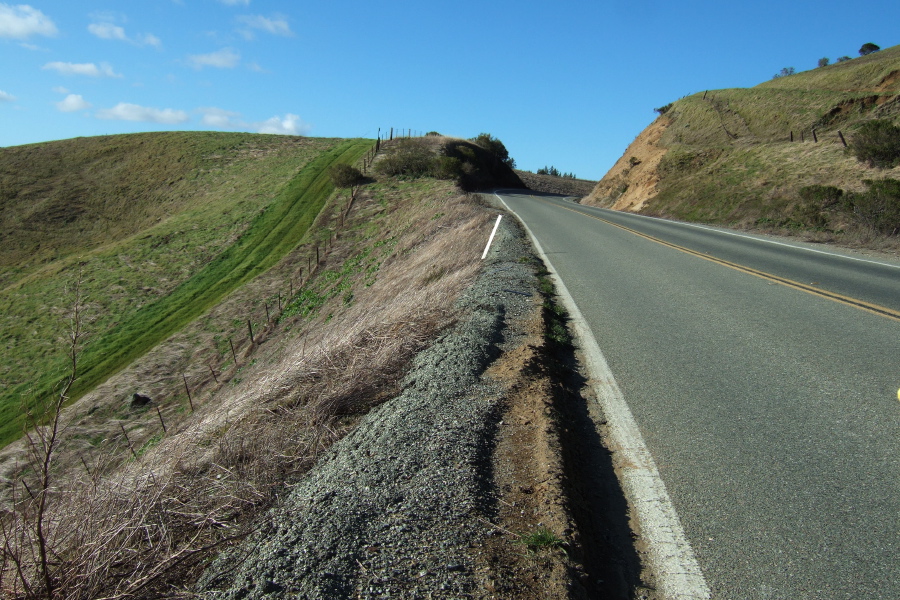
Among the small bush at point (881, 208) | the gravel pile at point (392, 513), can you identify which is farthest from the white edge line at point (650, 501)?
the small bush at point (881, 208)

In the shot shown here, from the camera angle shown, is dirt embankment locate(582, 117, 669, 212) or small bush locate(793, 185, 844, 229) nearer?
small bush locate(793, 185, 844, 229)

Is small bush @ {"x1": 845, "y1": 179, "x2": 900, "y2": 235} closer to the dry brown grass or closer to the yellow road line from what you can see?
the yellow road line

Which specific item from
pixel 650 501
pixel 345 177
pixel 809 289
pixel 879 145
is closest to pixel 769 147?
pixel 879 145

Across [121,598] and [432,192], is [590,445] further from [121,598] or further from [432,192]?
[432,192]

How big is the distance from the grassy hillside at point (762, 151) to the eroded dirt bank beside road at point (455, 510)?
16.5 m

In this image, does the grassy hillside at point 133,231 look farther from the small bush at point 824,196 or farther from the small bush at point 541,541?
the small bush at point 824,196

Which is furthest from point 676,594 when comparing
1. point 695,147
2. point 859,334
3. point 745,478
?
point 695,147

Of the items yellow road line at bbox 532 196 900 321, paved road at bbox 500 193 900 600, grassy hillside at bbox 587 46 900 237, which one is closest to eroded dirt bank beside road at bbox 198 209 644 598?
paved road at bbox 500 193 900 600

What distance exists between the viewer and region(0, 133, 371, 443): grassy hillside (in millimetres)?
21922

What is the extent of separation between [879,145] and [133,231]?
3927 cm

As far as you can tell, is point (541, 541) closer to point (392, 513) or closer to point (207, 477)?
point (392, 513)

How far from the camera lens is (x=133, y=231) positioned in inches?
1483

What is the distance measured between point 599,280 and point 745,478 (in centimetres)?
641

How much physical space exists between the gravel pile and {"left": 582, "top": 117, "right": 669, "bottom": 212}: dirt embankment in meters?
30.5
